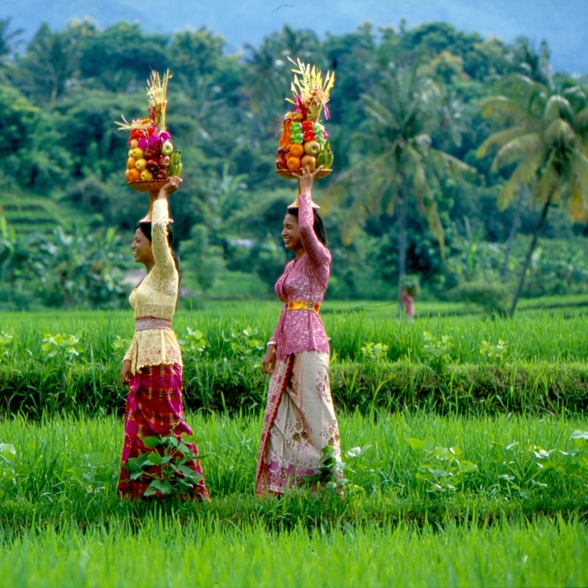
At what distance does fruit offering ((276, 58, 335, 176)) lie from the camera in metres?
4.61

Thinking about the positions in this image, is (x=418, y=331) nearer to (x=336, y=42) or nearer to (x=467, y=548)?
(x=467, y=548)

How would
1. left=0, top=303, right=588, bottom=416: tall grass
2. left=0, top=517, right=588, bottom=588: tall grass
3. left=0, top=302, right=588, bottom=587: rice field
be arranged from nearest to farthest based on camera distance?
left=0, top=517, right=588, bottom=588: tall grass, left=0, top=302, right=588, bottom=587: rice field, left=0, top=303, right=588, bottom=416: tall grass

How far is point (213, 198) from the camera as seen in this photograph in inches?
1179

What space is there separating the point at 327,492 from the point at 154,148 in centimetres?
181

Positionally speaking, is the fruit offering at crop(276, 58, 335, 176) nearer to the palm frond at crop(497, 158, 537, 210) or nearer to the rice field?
the rice field

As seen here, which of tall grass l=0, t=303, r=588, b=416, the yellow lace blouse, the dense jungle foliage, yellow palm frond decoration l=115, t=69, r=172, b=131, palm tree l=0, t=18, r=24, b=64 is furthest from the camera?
palm tree l=0, t=18, r=24, b=64

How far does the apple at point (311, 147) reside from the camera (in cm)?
459

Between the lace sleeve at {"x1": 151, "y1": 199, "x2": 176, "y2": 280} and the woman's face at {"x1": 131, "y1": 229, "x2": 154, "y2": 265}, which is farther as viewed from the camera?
the woman's face at {"x1": 131, "y1": 229, "x2": 154, "y2": 265}

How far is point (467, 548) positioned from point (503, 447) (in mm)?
1483

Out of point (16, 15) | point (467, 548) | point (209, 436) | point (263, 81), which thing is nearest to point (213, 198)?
point (263, 81)

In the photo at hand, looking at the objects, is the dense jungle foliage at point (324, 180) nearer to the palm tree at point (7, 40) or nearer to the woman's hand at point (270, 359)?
the palm tree at point (7, 40)

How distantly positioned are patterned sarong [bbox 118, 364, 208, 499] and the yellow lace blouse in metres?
0.05

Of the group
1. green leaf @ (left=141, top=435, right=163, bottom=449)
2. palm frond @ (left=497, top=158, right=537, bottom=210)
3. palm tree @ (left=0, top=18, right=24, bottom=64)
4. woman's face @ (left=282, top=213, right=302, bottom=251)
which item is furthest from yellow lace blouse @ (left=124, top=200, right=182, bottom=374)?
palm tree @ (left=0, top=18, right=24, bottom=64)

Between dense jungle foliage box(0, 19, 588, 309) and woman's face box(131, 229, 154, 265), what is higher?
dense jungle foliage box(0, 19, 588, 309)
